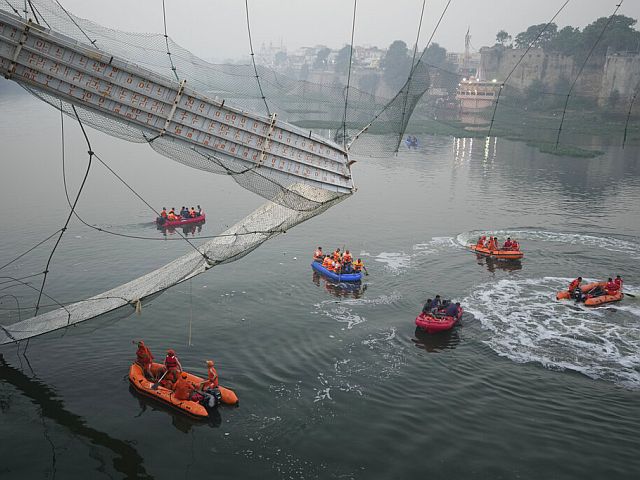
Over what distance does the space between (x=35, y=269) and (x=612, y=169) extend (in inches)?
2446

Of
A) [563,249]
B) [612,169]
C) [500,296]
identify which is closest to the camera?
[500,296]

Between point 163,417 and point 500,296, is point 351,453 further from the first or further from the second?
point 500,296

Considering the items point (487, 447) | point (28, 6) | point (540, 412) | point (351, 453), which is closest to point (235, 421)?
point (351, 453)

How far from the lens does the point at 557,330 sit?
2619 centimetres

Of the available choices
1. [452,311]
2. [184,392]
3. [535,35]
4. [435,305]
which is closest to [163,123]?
[184,392]

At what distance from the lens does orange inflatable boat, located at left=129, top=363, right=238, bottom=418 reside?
58.9 ft

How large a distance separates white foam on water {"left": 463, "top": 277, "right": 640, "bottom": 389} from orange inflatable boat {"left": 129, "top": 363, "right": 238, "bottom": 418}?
38.2 feet

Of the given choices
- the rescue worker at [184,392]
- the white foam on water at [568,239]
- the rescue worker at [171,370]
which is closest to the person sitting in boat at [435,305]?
the rescue worker at [184,392]

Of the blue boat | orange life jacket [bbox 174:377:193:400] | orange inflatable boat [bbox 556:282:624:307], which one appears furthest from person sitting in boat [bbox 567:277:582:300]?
orange life jacket [bbox 174:377:193:400]

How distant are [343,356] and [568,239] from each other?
24924 mm

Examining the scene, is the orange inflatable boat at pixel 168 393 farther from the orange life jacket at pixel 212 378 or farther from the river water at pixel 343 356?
the river water at pixel 343 356

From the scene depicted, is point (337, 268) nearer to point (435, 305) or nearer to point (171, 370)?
point (435, 305)

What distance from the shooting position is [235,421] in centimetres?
1795

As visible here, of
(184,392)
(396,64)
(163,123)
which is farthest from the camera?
(396,64)
